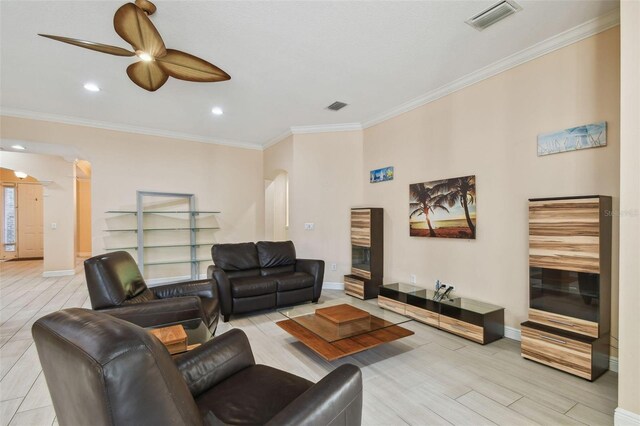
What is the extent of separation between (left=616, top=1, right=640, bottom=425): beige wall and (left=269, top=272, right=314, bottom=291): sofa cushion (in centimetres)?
326

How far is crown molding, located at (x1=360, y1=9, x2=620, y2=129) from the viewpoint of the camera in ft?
8.61

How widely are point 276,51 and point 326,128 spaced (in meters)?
2.51

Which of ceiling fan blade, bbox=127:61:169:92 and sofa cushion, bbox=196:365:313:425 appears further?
ceiling fan blade, bbox=127:61:169:92

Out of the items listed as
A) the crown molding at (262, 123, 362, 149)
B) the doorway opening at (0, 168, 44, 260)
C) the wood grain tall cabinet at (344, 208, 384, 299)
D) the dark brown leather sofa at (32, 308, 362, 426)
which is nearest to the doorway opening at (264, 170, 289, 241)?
the crown molding at (262, 123, 362, 149)

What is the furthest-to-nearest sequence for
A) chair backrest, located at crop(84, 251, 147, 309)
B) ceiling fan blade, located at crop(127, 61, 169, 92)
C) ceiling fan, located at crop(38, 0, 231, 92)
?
ceiling fan blade, located at crop(127, 61, 169, 92) → chair backrest, located at crop(84, 251, 147, 309) → ceiling fan, located at crop(38, 0, 231, 92)

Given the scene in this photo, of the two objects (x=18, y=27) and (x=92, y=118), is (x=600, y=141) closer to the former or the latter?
(x=18, y=27)

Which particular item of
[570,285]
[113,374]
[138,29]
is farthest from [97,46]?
[570,285]

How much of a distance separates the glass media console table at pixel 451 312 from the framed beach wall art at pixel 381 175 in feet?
5.78

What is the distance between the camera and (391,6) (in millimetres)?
2459

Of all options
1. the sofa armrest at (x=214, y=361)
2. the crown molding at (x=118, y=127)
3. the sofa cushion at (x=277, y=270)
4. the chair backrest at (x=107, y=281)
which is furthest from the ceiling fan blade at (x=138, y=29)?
the crown molding at (x=118, y=127)

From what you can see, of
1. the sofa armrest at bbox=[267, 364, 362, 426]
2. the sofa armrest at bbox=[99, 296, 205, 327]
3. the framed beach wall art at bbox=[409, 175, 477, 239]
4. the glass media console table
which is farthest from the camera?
the framed beach wall art at bbox=[409, 175, 477, 239]

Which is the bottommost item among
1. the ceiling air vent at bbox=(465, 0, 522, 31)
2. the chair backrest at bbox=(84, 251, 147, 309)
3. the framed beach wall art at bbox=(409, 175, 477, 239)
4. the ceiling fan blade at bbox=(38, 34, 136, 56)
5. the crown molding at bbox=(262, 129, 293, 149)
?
the chair backrest at bbox=(84, 251, 147, 309)

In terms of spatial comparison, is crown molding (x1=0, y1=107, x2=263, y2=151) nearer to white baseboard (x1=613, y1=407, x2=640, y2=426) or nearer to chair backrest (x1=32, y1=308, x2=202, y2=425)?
chair backrest (x1=32, y1=308, x2=202, y2=425)

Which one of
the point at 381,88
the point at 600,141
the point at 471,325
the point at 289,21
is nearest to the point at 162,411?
the point at 289,21
